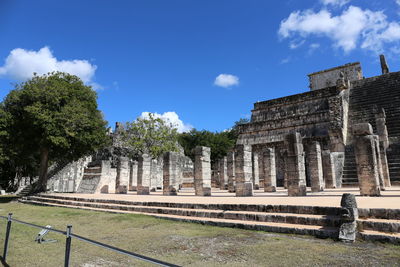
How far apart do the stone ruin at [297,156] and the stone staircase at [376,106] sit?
0.05 m

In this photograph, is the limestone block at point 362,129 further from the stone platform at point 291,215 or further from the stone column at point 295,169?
the stone platform at point 291,215

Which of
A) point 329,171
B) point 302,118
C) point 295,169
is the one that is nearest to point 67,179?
point 295,169

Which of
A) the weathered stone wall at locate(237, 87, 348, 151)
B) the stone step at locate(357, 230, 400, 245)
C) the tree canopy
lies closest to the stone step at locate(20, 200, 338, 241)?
the stone step at locate(357, 230, 400, 245)

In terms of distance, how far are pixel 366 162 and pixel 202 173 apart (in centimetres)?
706

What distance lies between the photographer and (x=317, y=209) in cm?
636

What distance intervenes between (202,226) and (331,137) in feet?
54.1

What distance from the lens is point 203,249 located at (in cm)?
500

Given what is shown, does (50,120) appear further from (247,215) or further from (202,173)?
(247,215)

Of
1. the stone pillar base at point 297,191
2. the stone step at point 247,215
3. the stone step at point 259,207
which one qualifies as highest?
the stone pillar base at point 297,191

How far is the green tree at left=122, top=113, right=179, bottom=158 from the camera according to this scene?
99.1 feet

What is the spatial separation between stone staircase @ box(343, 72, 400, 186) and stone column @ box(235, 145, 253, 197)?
279 inches

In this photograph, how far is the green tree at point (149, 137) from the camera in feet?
99.1

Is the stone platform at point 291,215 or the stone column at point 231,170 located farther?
the stone column at point 231,170

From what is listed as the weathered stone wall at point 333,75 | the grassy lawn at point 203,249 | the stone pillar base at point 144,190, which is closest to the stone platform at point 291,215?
the grassy lawn at point 203,249
